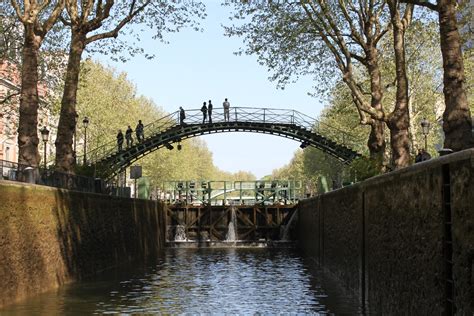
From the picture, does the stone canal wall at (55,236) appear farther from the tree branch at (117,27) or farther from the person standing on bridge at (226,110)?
the person standing on bridge at (226,110)

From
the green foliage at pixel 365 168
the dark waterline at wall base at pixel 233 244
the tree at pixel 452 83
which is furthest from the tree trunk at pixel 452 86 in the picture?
the dark waterline at wall base at pixel 233 244

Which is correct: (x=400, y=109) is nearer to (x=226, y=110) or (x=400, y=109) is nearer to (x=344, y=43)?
(x=344, y=43)

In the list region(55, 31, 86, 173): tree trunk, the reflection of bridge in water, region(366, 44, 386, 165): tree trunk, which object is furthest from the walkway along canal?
the reflection of bridge in water

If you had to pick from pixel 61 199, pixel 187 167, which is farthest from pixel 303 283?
A: pixel 187 167

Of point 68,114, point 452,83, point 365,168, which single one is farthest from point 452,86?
point 68,114

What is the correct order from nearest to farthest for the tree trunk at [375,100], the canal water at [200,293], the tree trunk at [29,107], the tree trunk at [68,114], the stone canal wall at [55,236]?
the canal water at [200,293], the stone canal wall at [55,236], the tree trunk at [29,107], the tree trunk at [68,114], the tree trunk at [375,100]

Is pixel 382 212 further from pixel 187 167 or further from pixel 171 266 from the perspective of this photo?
pixel 187 167

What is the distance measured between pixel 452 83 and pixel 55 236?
35.8ft

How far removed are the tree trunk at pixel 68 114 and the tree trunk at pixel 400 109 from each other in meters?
11.1

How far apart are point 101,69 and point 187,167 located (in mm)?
23166

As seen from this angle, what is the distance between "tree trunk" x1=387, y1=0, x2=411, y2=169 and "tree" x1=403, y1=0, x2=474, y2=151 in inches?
280

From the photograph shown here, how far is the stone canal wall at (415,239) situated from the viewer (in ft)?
23.8

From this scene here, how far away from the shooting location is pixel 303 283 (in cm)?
2045

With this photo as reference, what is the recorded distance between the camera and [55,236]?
62.0 feet
